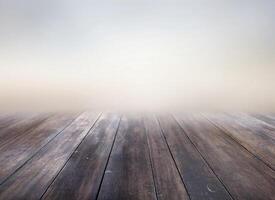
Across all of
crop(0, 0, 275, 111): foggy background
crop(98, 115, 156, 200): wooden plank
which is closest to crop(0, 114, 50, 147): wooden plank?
crop(98, 115, 156, 200): wooden plank

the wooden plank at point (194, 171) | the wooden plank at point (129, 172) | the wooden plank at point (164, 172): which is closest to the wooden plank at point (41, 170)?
the wooden plank at point (129, 172)

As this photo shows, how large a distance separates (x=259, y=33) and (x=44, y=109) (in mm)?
2564

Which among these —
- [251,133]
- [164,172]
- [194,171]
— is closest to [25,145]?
[164,172]

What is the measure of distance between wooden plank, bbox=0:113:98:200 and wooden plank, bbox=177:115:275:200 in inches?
25.2

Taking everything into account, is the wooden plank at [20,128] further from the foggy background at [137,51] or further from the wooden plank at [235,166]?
the wooden plank at [235,166]

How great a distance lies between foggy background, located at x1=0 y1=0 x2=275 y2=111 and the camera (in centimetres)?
252

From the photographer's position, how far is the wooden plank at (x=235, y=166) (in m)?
0.71

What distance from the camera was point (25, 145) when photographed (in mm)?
1139

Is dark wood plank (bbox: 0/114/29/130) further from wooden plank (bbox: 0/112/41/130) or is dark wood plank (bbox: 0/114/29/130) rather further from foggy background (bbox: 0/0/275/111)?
foggy background (bbox: 0/0/275/111)

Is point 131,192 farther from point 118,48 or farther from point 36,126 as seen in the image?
point 118,48

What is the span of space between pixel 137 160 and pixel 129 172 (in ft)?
0.38

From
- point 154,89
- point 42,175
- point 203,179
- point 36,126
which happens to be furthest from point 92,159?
point 154,89

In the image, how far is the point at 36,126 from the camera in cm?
154

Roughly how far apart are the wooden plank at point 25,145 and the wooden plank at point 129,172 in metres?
0.39
